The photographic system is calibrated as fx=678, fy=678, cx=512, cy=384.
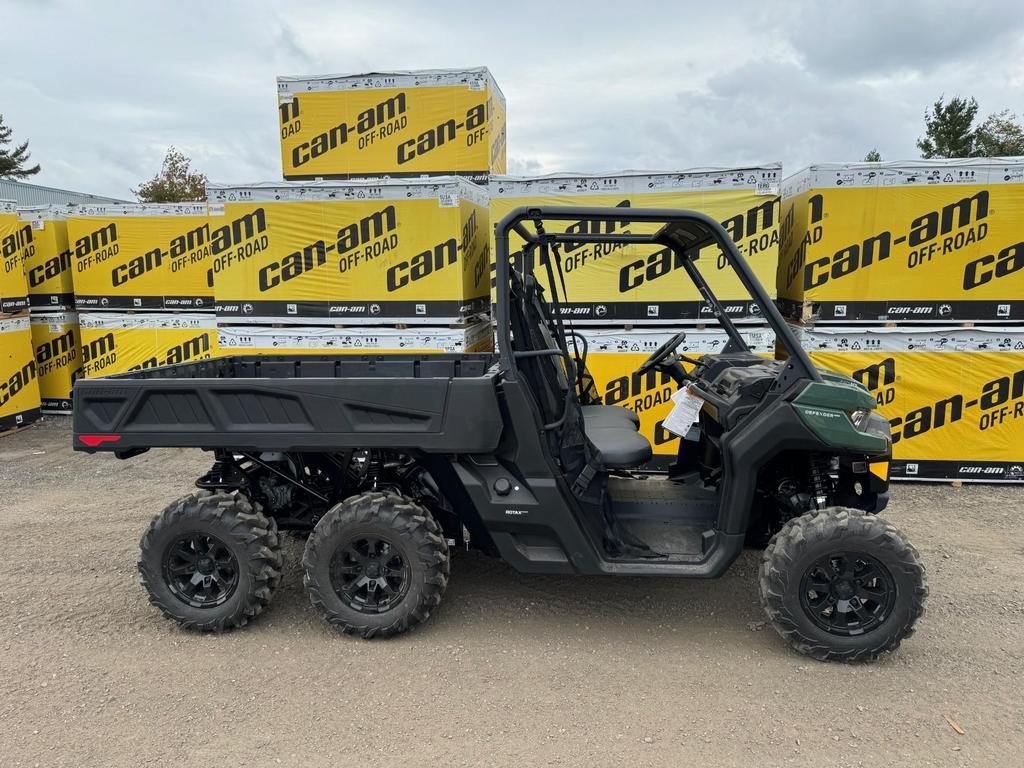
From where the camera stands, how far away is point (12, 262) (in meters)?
8.63

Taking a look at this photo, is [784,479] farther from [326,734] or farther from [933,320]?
[933,320]

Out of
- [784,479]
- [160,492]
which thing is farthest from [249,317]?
[784,479]

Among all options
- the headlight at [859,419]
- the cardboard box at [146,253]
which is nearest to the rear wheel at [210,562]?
the headlight at [859,419]

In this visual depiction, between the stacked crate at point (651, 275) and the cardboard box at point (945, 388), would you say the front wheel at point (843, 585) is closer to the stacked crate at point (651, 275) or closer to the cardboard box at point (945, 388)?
the stacked crate at point (651, 275)

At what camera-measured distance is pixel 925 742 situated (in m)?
2.78

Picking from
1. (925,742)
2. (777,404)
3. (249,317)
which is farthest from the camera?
(249,317)

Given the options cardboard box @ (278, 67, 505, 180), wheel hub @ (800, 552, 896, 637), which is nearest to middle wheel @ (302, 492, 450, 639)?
wheel hub @ (800, 552, 896, 637)

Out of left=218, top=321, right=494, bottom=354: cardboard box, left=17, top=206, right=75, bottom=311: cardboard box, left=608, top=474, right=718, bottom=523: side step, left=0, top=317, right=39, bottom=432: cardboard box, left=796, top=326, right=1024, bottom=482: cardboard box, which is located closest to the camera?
left=608, top=474, right=718, bottom=523: side step

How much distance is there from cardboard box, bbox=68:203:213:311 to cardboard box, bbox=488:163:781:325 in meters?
5.02

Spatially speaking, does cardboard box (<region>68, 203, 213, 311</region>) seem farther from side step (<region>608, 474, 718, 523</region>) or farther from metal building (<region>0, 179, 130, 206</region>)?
metal building (<region>0, 179, 130, 206</region>)

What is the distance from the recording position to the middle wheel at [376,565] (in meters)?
3.49

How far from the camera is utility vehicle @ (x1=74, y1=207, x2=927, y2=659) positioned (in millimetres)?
3283

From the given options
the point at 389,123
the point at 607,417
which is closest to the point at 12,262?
the point at 389,123

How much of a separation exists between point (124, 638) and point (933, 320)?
6.64m
